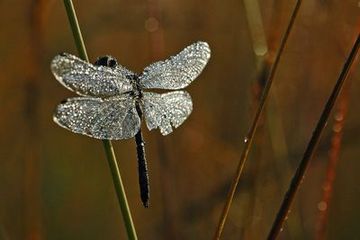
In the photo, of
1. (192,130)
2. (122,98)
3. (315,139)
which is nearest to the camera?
(315,139)

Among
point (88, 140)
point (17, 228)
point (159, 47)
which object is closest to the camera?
point (159, 47)

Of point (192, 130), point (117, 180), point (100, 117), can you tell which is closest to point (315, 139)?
point (117, 180)

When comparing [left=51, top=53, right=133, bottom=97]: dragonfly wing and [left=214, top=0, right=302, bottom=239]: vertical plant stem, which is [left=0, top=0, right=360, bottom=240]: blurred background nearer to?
[left=51, top=53, right=133, bottom=97]: dragonfly wing

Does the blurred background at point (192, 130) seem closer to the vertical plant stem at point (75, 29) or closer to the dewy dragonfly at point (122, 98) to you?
the dewy dragonfly at point (122, 98)

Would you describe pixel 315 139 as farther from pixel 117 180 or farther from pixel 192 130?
pixel 192 130

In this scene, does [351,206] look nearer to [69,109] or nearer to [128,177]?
[128,177]

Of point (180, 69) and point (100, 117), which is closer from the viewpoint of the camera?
point (100, 117)

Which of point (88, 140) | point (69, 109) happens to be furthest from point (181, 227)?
point (69, 109)
